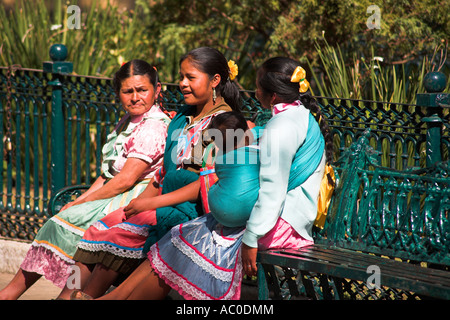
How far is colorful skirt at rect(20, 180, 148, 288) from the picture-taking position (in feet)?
14.1

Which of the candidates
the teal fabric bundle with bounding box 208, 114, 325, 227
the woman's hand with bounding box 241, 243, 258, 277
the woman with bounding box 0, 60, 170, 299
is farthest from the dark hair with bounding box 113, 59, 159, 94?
the woman's hand with bounding box 241, 243, 258, 277

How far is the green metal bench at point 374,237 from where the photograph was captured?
3354 millimetres

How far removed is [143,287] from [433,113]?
1828mm

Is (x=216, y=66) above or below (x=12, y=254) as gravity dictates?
above

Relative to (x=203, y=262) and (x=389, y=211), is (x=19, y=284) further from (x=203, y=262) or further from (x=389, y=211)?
(x=389, y=211)

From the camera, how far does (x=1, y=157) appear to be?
5879 mm

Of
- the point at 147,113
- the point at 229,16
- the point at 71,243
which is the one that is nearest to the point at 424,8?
the point at 229,16

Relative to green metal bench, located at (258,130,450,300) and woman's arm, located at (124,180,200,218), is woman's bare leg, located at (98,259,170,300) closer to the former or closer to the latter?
woman's arm, located at (124,180,200,218)

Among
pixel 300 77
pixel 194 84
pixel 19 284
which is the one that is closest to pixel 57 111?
pixel 19 284

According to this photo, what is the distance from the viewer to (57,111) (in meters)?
5.53

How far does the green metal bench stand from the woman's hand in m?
0.09
